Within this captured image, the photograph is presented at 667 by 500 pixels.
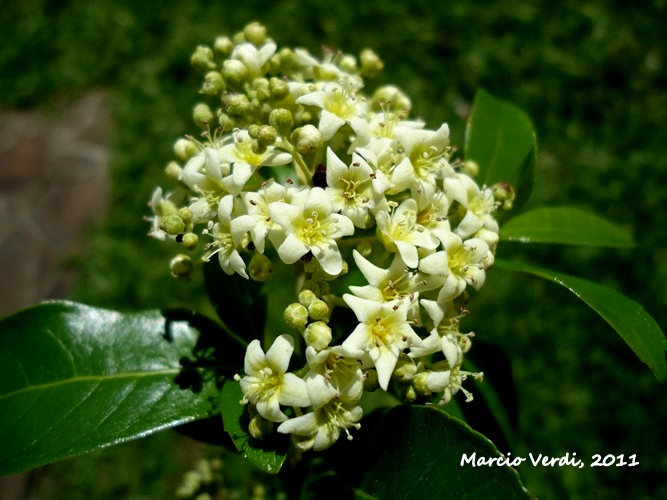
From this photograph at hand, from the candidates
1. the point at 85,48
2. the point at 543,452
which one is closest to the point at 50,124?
the point at 85,48

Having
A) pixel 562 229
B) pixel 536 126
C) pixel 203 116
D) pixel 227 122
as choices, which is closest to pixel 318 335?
pixel 227 122

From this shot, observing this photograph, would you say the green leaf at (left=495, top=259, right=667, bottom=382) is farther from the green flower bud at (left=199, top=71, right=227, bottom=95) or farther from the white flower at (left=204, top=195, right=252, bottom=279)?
the green flower bud at (left=199, top=71, right=227, bottom=95)

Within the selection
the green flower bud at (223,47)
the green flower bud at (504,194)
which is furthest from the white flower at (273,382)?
the green flower bud at (223,47)

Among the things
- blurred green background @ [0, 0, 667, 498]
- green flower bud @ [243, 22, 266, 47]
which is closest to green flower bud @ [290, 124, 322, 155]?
green flower bud @ [243, 22, 266, 47]

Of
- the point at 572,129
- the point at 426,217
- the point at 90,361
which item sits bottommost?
the point at 572,129

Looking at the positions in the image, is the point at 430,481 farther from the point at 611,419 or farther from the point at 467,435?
the point at 611,419

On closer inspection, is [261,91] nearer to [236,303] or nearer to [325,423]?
[236,303]
